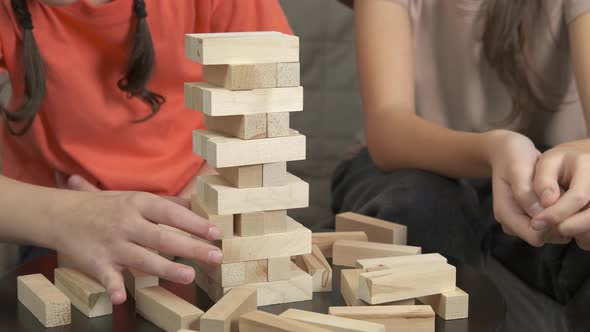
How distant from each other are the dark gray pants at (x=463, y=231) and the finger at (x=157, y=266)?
39 centimetres

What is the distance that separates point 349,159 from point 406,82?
0.72ft

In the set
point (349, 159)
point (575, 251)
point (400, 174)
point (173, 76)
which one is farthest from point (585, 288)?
point (173, 76)

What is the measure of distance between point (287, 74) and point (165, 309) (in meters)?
0.26

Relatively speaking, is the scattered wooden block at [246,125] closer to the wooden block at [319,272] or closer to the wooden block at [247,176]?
the wooden block at [247,176]

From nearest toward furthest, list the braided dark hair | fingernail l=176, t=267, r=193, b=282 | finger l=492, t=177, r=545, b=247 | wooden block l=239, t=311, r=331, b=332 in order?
wooden block l=239, t=311, r=331, b=332 < fingernail l=176, t=267, r=193, b=282 < finger l=492, t=177, r=545, b=247 < the braided dark hair

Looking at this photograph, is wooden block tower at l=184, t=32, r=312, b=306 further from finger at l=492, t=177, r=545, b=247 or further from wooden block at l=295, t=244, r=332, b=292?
finger at l=492, t=177, r=545, b=247

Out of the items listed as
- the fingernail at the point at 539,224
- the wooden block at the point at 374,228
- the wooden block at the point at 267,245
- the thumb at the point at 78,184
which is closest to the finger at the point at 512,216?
the fingernail at the point at 539,224

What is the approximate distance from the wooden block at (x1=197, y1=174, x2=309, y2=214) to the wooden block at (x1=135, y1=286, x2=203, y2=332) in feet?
0.33

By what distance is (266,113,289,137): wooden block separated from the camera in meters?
0.87

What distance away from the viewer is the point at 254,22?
137 centimetres

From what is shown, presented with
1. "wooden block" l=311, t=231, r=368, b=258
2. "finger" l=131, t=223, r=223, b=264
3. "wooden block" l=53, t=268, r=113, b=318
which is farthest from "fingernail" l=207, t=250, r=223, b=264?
"wooden block" l=311, t=231, r=368, b=258

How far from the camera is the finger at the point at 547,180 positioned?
937mm

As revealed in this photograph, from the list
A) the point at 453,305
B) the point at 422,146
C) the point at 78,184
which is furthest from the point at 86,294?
the point at 422,146

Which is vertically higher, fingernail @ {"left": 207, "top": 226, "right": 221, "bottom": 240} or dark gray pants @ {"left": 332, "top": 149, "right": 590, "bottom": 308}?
fingernail @ {"left": 207, "top": 226, "right": 221, "bottom": 240}
